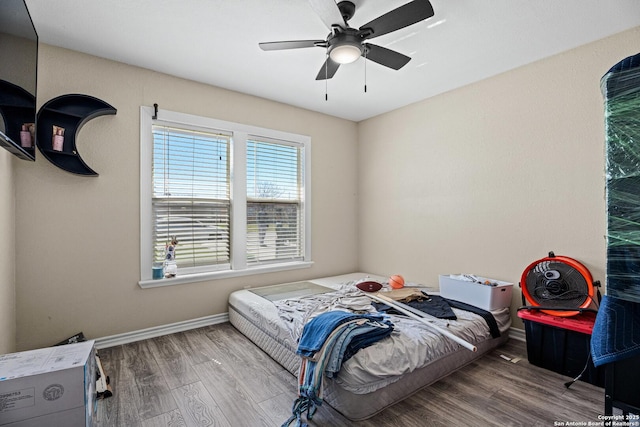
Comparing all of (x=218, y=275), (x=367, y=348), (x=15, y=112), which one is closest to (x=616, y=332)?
(x=367, y=348)

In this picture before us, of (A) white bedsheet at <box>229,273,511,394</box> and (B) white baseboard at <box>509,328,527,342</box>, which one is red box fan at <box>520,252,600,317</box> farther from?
(B) white baseboard at <box>509,328,527,342</box>

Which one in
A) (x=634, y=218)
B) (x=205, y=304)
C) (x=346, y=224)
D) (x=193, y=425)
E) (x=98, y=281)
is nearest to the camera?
(x=634, y=218)

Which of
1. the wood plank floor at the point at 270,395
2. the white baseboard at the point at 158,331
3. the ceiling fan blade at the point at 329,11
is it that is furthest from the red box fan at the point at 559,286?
the white baseboard at the point at 158,331

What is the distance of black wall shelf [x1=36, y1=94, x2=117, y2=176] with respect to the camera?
249 centimetres

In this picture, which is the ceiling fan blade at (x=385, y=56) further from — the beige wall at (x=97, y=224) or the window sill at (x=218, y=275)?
the window sill at (x=218, y=275)

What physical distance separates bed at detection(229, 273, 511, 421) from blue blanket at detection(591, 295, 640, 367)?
3.07ft

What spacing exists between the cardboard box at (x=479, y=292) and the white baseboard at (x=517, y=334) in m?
0.27

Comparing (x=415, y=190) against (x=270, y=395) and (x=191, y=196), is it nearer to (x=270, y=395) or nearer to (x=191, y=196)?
(x=191, y=196)

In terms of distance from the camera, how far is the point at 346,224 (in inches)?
182

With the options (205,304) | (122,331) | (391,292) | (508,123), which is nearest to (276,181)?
(205,304)

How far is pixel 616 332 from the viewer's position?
138 centimetres

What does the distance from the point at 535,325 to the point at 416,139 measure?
2.43 meters

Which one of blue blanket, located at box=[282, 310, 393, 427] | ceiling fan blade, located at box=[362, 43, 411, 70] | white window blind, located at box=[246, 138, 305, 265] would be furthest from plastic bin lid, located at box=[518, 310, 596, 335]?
white window blind, located at box=[246, 138, 305, 265]

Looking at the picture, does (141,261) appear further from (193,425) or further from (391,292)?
(391,292)
